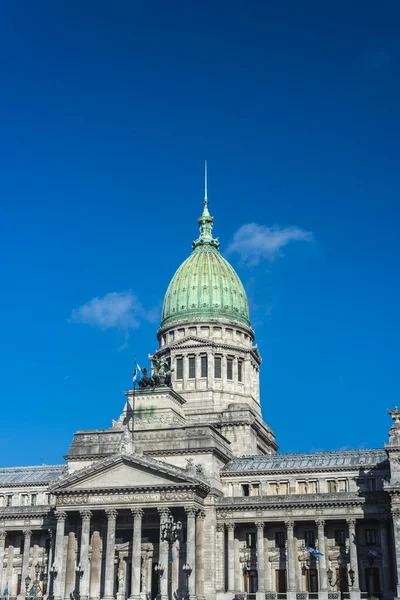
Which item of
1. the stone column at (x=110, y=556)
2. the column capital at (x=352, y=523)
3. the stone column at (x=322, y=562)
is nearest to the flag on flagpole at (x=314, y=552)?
the stone column at (x=322, y=562)

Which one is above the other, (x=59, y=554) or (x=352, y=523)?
(x=352, y=523)

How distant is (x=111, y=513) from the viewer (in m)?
92.9

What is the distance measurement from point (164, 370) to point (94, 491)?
2434 cm

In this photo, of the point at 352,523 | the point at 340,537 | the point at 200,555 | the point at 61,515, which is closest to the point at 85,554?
the point at 61,515

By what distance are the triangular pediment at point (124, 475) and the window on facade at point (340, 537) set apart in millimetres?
17035

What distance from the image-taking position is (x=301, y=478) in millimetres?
99562

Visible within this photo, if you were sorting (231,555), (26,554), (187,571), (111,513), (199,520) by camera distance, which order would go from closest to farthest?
1. (187,571)
2. (111,513)
3. (199,520)
4. (231,555)
5. (26,554)

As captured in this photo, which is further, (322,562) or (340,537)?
(340,537)

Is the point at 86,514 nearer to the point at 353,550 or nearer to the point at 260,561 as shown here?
the point at 260,561

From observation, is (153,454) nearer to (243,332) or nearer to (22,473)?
(22,473)

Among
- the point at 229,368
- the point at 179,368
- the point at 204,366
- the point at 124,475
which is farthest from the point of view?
the point at 229,368

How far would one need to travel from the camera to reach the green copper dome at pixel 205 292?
427ft

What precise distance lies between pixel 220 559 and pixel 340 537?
14.3 meters

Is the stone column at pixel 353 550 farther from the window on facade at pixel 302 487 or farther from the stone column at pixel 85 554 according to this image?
the stone column at pixel 85 554
